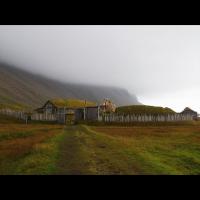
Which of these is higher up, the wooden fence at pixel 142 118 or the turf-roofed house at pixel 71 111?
the turf-roofed house at pixel 71 111

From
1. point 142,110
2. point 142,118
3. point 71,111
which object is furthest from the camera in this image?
point 142,110

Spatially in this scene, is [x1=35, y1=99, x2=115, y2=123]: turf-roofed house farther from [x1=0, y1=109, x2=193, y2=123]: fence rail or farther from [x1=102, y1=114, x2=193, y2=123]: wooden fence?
[x1=102, y1=114, x2=193, y2=123]: wooden fence

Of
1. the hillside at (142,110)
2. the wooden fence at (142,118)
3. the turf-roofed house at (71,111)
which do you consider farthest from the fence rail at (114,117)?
the hillside at (142,110)

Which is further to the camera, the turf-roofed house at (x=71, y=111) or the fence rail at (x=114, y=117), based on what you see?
the turf-roofed house at (x=71, y=111)

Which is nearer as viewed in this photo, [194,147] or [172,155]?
[172,155]

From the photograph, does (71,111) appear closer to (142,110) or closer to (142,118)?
(142,118)

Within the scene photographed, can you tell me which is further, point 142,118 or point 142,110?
point 142,110

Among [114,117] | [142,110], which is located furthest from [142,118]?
[114,117]

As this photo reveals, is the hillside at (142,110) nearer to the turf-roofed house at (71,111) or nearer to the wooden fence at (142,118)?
the wooden fence at (142,118)

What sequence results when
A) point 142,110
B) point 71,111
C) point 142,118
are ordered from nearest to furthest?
point 142,118, point 71,111, point 142,110
